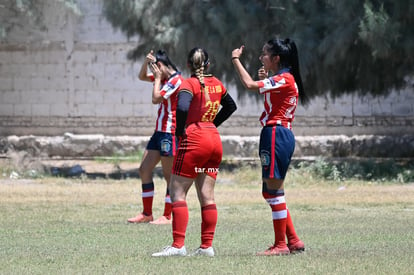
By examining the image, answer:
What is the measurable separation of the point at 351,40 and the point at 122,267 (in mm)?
14143

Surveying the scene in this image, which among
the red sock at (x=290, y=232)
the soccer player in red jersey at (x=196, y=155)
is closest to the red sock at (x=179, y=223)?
the soccer player in red jersey at (x=196, y=155)

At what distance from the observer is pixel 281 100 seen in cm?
963

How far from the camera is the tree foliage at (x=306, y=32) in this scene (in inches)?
834

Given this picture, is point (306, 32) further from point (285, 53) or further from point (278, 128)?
point (278, 128)

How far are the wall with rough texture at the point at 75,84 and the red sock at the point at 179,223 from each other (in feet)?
68.1

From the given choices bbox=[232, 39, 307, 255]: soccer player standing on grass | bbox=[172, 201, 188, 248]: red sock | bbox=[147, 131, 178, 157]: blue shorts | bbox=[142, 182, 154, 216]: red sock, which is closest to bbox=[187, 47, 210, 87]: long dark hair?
bbox=[232, 39, 307, 255]: soccer player standing on grass

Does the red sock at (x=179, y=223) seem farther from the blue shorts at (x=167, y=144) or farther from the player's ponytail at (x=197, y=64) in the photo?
the blue shorts at (x=167, y=144)

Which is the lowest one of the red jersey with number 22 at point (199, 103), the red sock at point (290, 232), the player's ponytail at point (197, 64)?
the red sock at point (290, 232)

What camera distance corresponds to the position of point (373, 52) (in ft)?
69.3

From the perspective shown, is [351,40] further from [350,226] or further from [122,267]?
[122,267]

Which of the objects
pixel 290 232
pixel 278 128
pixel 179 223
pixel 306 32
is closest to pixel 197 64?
pixel 278 128

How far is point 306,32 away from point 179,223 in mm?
13312

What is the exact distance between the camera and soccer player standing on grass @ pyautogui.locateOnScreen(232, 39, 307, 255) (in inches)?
373

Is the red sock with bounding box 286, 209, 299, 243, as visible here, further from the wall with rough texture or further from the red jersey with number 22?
the wall with rough texture
